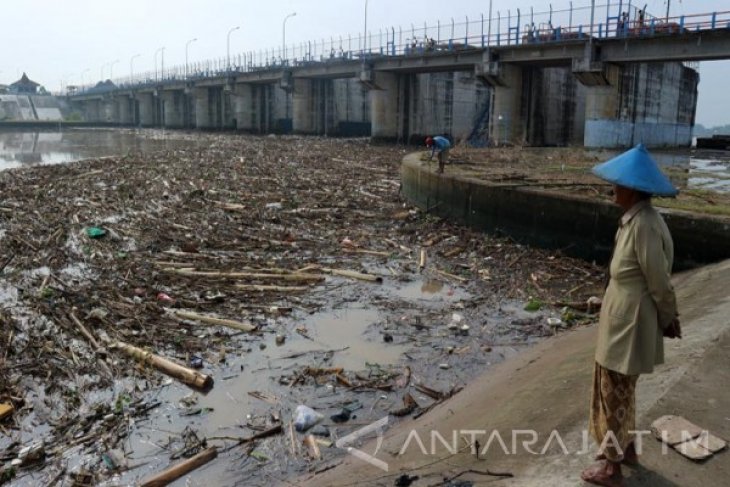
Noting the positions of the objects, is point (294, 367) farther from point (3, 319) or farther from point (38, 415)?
point (3, 319)

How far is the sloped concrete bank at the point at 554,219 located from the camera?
30.7 feet

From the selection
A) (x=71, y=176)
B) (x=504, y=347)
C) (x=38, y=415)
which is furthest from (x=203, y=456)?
(x=71, y=176)

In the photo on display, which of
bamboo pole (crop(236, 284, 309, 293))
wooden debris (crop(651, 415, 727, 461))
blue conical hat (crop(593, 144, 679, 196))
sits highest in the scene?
blue conical hat (crop(593, 144, 679, 196))

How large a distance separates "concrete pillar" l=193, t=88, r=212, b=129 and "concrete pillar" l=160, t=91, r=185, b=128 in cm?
1206

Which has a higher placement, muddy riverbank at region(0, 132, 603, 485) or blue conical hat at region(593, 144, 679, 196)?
blue conical hat at region(593, 144, 679, 196)

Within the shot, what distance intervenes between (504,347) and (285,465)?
3790 millimetres

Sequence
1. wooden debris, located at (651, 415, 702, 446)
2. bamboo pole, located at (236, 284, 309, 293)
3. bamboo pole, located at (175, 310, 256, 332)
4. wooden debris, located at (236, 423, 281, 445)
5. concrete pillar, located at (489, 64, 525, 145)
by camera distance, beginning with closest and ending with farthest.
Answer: wooden debris, located at (651, 415, 702, 446) < wooden debris, located at (236, 423, 281, 445) < bamboo pole, located at (175, 310, 256, 332) < bamboo pole, located at (236, 284, 309, 293) < concrete pillar, located at (489, 64, 525, 145)

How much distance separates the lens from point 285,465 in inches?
195

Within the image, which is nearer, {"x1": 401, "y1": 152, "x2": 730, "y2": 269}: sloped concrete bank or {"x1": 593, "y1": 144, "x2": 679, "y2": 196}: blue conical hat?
{"x1": 593, "y1": 144, "x2": 679, "y2": 196}: blue conical hat

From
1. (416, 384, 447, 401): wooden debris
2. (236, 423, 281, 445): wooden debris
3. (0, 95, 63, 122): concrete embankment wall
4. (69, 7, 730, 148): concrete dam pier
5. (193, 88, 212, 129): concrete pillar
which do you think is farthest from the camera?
(0, 95, 63, 122): concrete embankment wall

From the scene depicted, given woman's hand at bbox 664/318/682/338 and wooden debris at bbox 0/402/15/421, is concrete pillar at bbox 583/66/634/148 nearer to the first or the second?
woman's hand at bbox 664/318/682/338

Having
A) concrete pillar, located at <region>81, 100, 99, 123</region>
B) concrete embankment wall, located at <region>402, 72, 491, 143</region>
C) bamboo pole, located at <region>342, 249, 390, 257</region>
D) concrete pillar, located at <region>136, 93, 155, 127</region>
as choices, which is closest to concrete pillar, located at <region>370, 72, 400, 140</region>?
concrete embankment wall, located at <region>402, 72, 491, 143</region>

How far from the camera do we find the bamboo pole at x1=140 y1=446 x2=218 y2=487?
15.1 feet

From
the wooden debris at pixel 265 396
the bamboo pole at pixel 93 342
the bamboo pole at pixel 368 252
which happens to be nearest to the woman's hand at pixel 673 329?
the wooden debris at pixel 265 396
